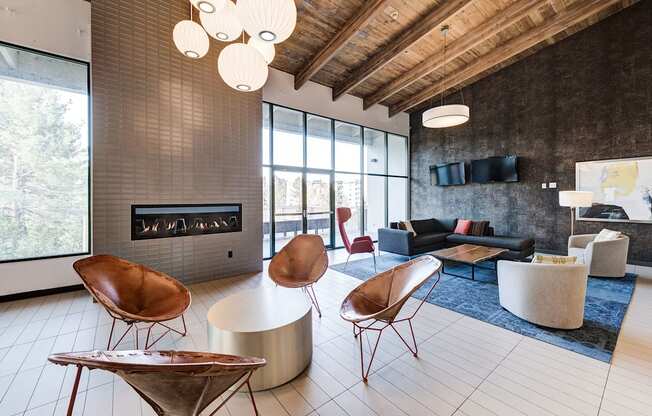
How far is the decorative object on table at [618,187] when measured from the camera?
4.75 metres

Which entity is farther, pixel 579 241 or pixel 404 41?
pixel 404 41

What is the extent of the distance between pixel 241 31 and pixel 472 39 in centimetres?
487

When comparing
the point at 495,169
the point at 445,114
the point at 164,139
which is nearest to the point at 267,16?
the point at 164,139

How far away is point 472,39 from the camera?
4977mm

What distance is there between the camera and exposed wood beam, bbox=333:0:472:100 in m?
4.14

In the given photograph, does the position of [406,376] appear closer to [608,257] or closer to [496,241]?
[496,241]

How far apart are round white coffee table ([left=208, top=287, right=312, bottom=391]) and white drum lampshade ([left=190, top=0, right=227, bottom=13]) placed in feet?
7.07

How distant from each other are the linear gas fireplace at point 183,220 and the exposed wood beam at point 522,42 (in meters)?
5.92

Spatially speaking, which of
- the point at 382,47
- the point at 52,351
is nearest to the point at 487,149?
the point at 382,47

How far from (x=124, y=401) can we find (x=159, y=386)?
1101 millimetres

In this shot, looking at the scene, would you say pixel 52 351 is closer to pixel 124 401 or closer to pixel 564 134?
pixel 124 401

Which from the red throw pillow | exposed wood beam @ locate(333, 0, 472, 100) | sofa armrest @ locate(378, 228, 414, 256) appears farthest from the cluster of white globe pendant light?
the red throw pillow

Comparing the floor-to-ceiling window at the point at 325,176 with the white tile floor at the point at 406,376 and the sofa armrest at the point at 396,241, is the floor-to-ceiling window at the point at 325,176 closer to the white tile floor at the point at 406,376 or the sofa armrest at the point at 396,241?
the sofa armrest at the point at 396,241

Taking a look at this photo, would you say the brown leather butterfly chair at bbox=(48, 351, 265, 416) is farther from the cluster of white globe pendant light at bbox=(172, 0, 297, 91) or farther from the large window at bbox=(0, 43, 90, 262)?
the large window at bbox=(0, 43, 90, 262)
